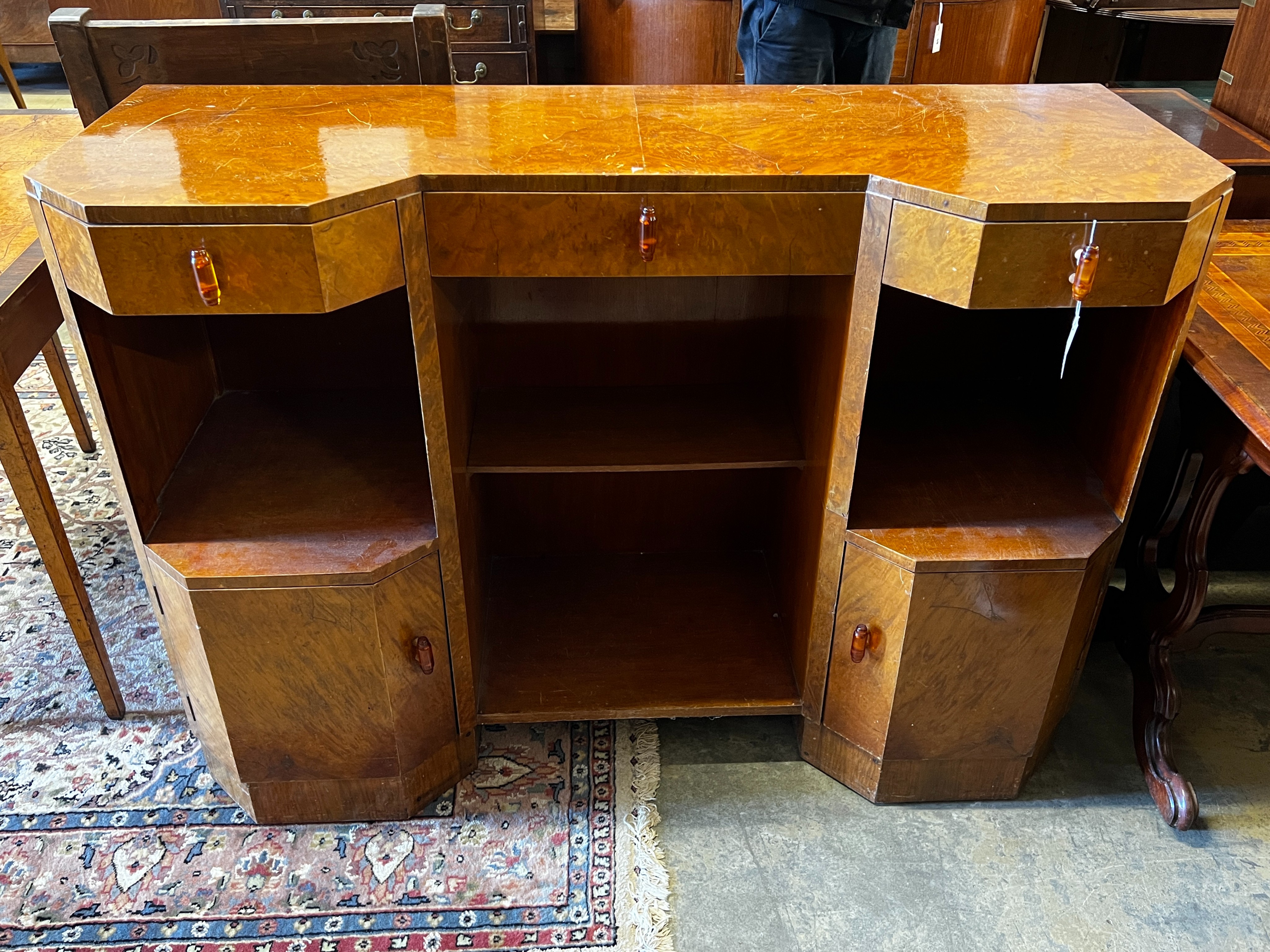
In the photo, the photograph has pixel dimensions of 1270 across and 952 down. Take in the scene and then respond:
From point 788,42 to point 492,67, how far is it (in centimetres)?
163

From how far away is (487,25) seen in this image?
11.2 ft

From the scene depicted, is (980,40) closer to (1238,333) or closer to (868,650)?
(1238,333)

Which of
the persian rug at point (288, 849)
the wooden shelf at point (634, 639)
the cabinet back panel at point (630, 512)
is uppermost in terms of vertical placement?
the cabinet back panel at point (630, 512)

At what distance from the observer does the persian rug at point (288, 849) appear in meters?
1.45

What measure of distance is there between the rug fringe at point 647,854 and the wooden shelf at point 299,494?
22.4 inches

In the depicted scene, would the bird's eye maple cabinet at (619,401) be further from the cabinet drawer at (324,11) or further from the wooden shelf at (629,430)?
the cabinet drawer at (324,11)

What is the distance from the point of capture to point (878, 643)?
1.48 meters

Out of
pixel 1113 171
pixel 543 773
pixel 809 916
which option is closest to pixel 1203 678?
pixel 809 916

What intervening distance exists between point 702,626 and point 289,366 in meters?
0.84

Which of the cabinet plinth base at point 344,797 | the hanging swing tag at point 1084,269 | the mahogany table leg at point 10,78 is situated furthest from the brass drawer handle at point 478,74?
the hanging swing tag at point 1084,269

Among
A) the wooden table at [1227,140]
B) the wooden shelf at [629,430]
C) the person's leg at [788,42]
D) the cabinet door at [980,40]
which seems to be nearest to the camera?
the wooden shelf at [629,430]

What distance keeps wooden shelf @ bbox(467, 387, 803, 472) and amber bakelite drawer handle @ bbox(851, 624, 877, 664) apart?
0.87 ft

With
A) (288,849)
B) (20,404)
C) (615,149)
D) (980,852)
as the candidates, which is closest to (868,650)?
(980,852)

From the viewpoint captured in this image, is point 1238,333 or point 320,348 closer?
point 1238,333
